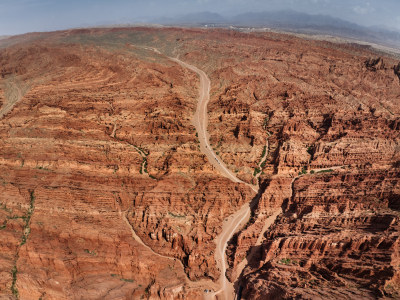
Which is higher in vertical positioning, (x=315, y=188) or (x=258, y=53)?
(x=258, y=53)

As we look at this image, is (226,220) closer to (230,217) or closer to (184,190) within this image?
(230,217)

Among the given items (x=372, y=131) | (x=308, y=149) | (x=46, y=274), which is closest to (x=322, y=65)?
(x=372, y=131)

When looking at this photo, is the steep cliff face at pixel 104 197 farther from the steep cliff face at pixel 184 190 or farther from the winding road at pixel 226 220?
the winding road at pixel 226 220

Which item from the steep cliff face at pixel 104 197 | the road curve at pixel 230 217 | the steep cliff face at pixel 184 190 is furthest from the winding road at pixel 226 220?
the steep cliff face at pixel 104 197

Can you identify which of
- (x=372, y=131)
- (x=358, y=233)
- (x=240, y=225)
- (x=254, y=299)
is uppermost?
(x=372, y=131)

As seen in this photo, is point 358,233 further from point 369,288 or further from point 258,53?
point 258,53

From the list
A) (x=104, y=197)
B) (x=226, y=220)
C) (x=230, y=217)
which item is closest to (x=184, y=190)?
(x=226, y=220)

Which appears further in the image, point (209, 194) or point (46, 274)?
point (209, 194)

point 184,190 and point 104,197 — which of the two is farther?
point 184,190

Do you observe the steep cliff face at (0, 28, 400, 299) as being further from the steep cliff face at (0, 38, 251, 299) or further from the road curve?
the road curve
